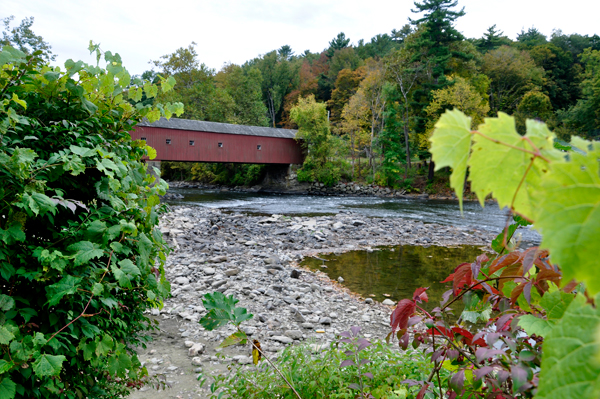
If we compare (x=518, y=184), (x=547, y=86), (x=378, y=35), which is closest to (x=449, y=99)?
(x=547, y=86)

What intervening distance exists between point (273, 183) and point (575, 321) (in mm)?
30368

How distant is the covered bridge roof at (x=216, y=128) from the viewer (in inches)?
858

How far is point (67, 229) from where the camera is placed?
1543 mm

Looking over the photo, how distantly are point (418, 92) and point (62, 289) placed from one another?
27.0 m

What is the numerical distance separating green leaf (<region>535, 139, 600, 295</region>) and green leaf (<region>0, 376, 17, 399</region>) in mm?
1674

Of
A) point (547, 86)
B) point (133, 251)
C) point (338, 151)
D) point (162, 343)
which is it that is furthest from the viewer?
point (547, 86)

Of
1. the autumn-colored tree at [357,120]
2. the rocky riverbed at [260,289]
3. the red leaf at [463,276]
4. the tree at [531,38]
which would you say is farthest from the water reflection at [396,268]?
the tree at [531,38]

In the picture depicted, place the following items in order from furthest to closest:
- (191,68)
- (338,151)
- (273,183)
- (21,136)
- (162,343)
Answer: (191,68)
(273,183)
(338,151)
(162,343)
(21,136)

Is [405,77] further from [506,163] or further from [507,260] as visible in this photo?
[506,163]

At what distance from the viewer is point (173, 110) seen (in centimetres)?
210

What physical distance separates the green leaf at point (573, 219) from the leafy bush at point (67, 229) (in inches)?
60.6

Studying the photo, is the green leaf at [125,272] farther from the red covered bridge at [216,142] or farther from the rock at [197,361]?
the red covered bridge at [216,142]

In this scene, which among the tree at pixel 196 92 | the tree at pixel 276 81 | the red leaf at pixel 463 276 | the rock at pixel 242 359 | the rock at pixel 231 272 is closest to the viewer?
the red leaf at pixel 463 276

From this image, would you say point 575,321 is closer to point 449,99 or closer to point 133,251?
point 133,251
